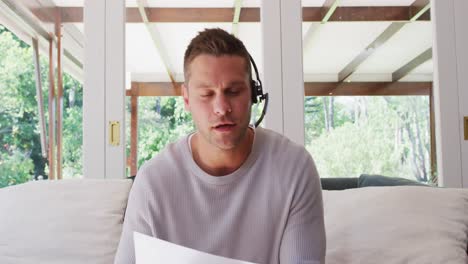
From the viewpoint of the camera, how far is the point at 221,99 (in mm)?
1238

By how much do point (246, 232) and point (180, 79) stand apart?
4.82 feet

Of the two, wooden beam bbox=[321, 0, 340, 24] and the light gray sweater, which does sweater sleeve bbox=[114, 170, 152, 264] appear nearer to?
the light gray sweater

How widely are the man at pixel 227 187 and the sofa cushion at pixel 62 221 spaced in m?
0.66

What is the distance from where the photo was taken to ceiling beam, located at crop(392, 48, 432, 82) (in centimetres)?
265

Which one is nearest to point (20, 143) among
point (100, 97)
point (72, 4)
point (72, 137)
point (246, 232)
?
point (72, 137)

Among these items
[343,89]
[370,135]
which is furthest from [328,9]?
[370,135]

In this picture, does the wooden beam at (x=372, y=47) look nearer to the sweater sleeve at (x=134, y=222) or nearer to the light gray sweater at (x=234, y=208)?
the light gray sweater at (x=234, y=208)

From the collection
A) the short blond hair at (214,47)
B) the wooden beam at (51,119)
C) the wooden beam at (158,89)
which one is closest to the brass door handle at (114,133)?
the wooden beam at (158,89)

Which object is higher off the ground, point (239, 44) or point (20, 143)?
point (239, 44)

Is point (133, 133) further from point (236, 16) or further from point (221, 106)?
point (221, 106)

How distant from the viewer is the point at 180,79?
2.65m

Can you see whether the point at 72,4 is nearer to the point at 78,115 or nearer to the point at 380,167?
the point at 78,115

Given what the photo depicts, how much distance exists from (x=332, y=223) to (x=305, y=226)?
1.69 ft

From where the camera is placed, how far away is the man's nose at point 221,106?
1.23m
